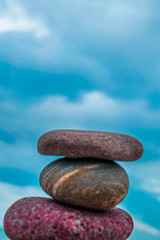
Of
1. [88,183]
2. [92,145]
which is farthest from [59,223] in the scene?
[92,145]

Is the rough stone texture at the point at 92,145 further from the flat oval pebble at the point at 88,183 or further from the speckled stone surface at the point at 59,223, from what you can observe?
the speckled stone surface at the point at 59,223

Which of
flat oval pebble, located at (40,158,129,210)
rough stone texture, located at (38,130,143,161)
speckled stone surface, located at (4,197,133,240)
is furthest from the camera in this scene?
rough stone texture, located at (38,130,143,161)

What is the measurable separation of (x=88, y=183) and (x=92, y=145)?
818 millimetres

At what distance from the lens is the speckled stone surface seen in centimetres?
635

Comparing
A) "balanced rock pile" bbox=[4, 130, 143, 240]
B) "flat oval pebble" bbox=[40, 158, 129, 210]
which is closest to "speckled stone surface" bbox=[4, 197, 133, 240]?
"balanced rock pile" bbox=[4, 130, 143, 240]

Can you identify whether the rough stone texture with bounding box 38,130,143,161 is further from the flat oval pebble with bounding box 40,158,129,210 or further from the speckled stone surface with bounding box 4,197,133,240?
the speckled stone surface with bounding box 4,197,133,240

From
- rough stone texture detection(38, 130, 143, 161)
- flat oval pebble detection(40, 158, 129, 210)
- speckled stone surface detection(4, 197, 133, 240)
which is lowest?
speckled stone surface detection(4, 197, 133, 240)

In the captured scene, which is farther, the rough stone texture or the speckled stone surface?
the rough stone texture

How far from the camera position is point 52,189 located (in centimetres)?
693

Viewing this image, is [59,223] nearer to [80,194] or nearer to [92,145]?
[80,194]

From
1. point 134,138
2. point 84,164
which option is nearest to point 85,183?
point 84,164

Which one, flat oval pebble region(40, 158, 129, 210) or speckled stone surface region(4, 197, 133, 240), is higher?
flat oval pebble region(40, 158, 129, 210)

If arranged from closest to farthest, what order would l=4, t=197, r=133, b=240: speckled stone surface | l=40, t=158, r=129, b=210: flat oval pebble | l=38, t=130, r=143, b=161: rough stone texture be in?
l=4, t=197, r=133, b=240: speckled stone surface, l=40, t=158, r=129, b=210: flat oval pebble, l=38, t=130, r=143, b=161: rough stone texture

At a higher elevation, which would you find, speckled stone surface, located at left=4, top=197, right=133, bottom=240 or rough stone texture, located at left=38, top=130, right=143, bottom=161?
rough stone texture, located at left=38, top=130, right=143, bottom=161
